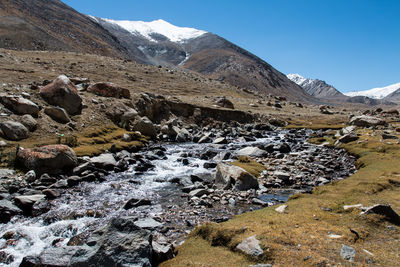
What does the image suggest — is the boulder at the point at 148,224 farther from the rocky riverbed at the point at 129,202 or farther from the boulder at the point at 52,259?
the boulder at the point at 52,259

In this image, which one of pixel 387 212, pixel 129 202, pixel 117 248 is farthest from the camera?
pixel 129 202

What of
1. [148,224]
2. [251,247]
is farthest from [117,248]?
[148,224]

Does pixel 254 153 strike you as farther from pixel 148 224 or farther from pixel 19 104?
pixel 19 104

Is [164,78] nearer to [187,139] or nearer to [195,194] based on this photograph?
[187,139]

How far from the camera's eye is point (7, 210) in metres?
13.5

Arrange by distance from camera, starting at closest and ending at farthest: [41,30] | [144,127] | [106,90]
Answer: [144,127] < [106,90] < [41,30]

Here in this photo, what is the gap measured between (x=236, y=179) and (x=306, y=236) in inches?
349

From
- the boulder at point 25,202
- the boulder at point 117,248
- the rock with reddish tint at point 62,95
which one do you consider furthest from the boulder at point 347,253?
the rock with reddish tint at point 62,95

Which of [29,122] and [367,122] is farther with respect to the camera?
[367,122]

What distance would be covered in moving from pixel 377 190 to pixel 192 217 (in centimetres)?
1128

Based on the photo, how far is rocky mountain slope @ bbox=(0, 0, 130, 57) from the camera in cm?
11069

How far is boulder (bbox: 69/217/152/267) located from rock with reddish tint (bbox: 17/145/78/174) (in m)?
13.0

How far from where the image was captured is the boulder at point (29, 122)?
80.3 feet

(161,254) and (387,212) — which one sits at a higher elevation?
(387,212)
